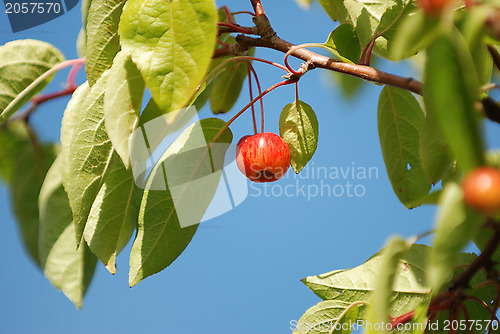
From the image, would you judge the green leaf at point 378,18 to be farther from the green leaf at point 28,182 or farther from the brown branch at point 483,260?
the green leaf at point 28,182

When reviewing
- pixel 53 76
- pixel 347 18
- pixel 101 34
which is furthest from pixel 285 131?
pixel 53 76

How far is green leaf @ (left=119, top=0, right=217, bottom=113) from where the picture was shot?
0.63 metres

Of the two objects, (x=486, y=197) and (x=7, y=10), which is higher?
(x=7, y=10)

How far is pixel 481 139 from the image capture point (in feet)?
1.13

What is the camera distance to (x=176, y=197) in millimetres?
960

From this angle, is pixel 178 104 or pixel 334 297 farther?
pixel 334 297

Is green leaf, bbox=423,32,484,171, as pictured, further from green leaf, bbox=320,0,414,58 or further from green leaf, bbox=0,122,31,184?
green leaf, bbox=0,122,31,184

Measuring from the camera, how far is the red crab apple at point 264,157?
3.16ft

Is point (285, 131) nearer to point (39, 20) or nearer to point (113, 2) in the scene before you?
point (113, 2)

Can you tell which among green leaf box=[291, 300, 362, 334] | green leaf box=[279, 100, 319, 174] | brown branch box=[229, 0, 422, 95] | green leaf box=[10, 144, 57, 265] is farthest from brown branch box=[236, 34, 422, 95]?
green leaf box=[10, 144, 57, 265]

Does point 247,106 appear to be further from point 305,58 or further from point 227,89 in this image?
point 227,89

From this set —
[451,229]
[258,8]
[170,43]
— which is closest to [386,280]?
[451,229]

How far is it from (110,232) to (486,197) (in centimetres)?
76

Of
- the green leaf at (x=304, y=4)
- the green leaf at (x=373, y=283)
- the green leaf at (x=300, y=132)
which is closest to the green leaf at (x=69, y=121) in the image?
the green leaf at (x=300, y=132)
